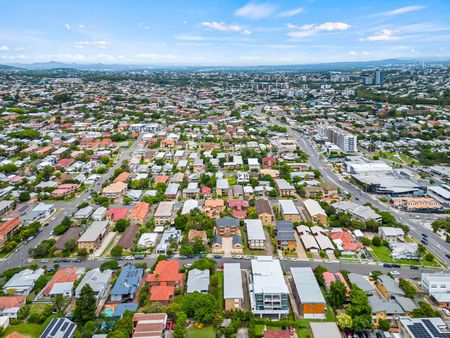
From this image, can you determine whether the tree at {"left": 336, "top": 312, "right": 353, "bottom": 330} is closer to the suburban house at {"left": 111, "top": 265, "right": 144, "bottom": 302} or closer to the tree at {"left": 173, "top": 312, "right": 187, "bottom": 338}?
the tree at {"left": 173, "top": 312, "right": 187, "bottom": 338}

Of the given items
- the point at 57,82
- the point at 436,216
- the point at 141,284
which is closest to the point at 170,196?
the point at 141,284

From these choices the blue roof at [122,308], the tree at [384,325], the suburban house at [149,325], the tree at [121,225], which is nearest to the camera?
the suburban house at [149,325]

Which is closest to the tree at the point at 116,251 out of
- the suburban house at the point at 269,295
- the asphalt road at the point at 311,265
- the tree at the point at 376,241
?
the asphalt road at the point at 311,265

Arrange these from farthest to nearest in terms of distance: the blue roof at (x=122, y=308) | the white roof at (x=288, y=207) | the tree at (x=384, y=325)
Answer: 1. the white roof at (x=288, y=207)
2. the blue roof at (x=122, y=308)
3. the tree at (x=384, y=325)

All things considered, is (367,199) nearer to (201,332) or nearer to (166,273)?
(166,273)

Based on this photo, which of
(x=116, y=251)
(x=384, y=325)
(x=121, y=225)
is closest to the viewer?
(x=384, y=325)

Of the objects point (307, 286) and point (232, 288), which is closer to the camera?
point (232, 288)

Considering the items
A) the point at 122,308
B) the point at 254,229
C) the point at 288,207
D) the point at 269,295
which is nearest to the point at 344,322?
the point at 269,295

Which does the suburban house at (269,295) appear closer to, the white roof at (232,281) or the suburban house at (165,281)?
the white roof at (232,281)
